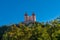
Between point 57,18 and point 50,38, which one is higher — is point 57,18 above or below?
above

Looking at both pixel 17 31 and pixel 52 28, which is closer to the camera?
pixel 52 28

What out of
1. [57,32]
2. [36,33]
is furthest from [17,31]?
[57,32]

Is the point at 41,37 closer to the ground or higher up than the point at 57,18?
closer to the ground

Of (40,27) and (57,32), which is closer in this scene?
(57,32)

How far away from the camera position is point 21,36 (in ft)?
93.3

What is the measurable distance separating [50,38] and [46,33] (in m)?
0.72

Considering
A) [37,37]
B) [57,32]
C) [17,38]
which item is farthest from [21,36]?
[57,32]

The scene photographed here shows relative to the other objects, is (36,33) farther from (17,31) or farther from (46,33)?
(17,31)

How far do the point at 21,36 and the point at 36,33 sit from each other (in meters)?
2.06

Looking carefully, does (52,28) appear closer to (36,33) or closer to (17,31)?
(36,33)

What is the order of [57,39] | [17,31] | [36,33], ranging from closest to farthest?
1. [57,39]
2. [36,33]
3. [17,31]

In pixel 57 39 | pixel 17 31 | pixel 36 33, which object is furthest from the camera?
pixel 17 31

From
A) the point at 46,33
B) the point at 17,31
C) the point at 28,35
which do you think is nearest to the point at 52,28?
the point at 46,33

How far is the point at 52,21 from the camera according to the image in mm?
A: 27969
